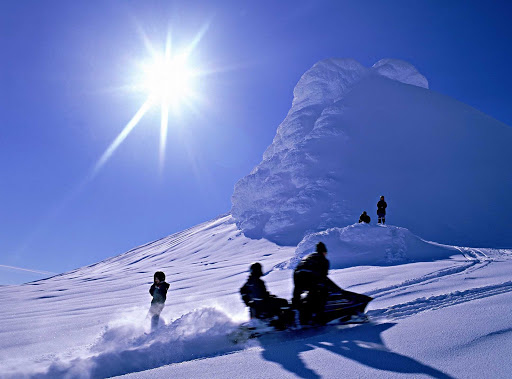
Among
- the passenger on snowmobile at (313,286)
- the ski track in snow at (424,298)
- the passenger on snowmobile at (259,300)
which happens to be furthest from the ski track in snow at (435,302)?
the passenger on snowmobile at (259,300)

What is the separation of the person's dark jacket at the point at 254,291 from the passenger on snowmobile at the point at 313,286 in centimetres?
65

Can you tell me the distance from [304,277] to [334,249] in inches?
387

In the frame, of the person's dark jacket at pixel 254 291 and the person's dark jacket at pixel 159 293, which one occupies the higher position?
the person's dark jacket at pixel 159 293

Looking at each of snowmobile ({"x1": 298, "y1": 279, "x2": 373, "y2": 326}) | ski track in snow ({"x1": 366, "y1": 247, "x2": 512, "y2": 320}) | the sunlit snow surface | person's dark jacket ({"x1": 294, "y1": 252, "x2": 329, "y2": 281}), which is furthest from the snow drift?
person's dark jacket ({"x1": 294, "y1": 252, "x2": 329, "y2": 281})

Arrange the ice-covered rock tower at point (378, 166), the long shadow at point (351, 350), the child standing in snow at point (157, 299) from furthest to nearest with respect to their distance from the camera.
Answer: the ice-covered rock tower at point (378, 166)
the child standing in snow at point (157, 299)
the long shadow at point (351, 350)

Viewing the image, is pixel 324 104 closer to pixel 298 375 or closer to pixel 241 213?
pixel 241 213

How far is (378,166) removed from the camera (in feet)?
108

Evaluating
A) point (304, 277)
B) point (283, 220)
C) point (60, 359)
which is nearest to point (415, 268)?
point (304, 277)

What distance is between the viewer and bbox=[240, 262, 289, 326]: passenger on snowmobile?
6.53m

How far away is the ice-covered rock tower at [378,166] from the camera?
27.2 metres

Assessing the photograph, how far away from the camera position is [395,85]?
45000 millimetres

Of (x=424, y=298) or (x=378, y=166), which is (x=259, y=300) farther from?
(x=378, y=166)

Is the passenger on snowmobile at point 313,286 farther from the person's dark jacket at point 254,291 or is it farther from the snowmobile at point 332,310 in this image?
the person's dark jacket at point 254,291

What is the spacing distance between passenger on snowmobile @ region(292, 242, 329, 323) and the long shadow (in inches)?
15.8
